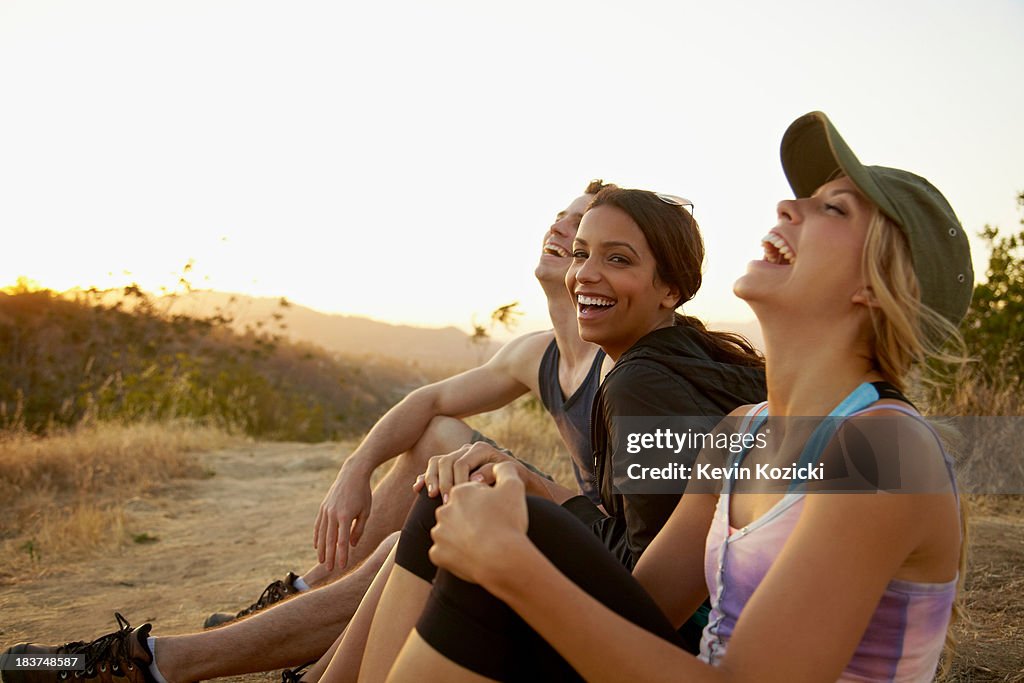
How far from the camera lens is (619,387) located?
6.77ft

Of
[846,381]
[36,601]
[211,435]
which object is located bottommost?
[36,601]

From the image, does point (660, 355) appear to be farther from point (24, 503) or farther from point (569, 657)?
point (24, 503)

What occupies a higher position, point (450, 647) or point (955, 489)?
point (955, 489)

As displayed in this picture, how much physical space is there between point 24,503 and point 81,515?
880mm

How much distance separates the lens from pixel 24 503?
5.37m

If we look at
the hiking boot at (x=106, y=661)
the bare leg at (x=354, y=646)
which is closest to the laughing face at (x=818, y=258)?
the bare leg at (x=354, y=646)

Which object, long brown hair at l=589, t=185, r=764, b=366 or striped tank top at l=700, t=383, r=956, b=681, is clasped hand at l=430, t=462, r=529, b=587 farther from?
long brown hair at l=589, t=185, r=764, b=366

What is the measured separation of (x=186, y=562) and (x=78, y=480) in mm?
1814

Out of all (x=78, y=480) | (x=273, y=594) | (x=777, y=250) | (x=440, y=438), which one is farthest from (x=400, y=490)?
Answer: (x=78, y=480)

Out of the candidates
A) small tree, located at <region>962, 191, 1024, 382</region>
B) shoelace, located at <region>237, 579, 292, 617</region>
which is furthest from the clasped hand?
small tree, located at <region>962, 191, 1024, 382</region>

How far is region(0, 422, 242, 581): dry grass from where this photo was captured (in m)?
4.57

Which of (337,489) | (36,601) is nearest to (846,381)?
(337,489)

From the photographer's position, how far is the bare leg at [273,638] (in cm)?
243

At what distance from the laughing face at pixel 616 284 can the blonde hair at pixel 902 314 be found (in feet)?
3.56
